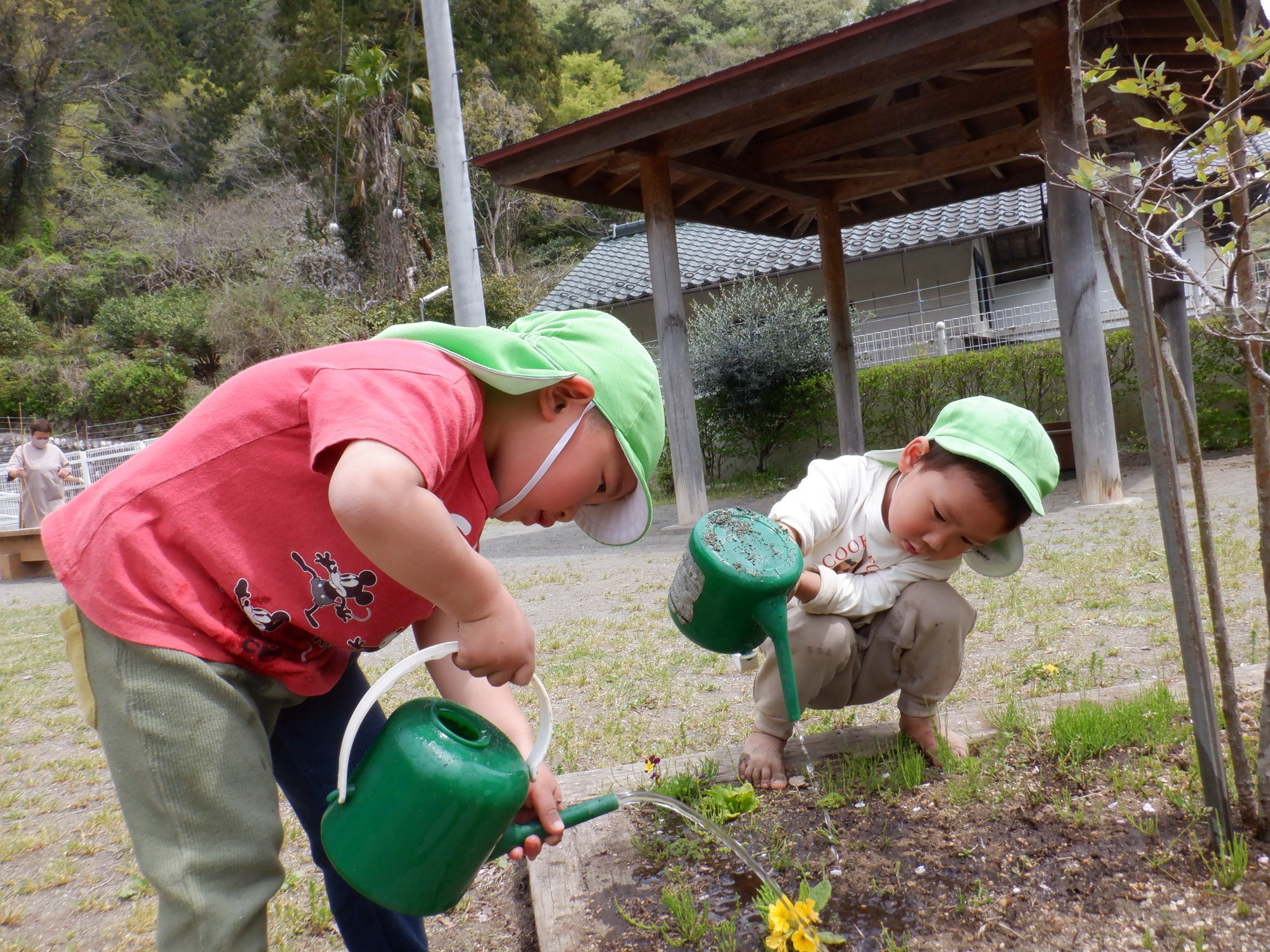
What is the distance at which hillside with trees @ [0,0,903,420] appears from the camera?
72.9 ft

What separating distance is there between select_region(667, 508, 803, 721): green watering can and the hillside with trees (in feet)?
64.8

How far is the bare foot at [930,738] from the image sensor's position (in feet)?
7.09

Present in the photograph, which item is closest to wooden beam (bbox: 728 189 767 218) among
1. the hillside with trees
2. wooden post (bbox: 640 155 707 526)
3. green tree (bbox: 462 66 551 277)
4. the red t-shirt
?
wooden post (bbox: 640 155 707 526)

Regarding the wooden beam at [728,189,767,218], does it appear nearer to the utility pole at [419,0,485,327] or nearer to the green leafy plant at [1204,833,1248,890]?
the utility pole at [419,0,485,327]

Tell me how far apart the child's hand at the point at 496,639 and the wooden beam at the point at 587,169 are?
6286mm

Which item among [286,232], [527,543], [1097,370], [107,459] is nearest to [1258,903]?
[1097,370]

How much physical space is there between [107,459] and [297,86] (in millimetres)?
17593

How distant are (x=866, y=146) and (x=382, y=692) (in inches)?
295

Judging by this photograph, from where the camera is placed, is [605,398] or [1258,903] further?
[1258,903]

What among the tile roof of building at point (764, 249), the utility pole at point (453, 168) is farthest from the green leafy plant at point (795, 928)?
the tile roof of building at point (764, 249)

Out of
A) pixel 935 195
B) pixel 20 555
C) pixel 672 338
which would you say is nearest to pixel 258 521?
pixel 672 338

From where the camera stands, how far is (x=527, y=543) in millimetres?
8109

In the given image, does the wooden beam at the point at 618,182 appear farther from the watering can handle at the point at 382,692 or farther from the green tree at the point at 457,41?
the green tree at the point at 457,41

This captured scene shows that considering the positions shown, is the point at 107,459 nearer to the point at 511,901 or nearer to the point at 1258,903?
the point at 511,901
